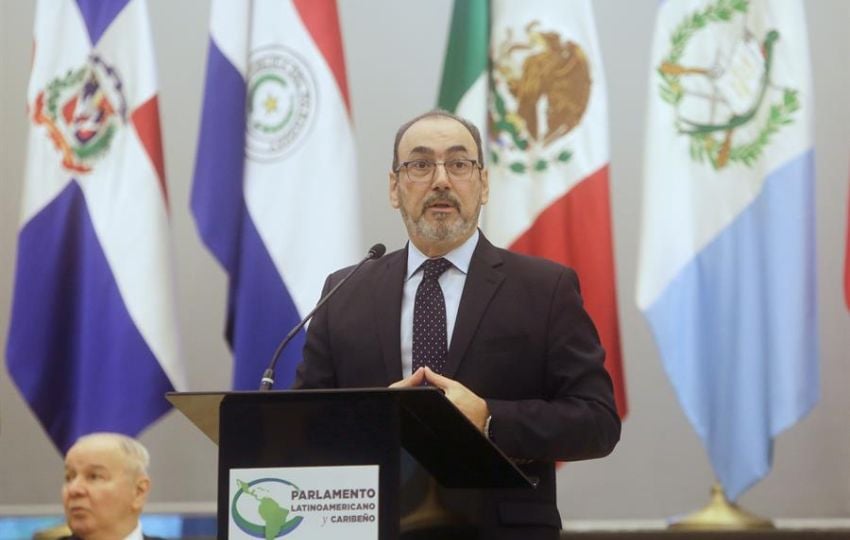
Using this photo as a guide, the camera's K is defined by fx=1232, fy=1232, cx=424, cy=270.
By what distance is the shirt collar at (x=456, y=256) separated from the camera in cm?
274

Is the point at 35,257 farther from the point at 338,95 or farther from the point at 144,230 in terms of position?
the point at 338,95

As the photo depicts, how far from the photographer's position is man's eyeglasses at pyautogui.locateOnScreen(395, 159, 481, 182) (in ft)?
8.90

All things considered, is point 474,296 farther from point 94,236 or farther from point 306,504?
point 94,236

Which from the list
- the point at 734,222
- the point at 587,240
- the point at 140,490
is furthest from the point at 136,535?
the point at 734,222

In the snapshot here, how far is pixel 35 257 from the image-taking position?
5.36 metres

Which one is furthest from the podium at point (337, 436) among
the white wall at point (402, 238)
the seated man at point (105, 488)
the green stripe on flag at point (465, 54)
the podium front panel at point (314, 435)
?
the white wall at point (402, 238)

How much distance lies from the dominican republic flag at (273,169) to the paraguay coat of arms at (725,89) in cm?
142

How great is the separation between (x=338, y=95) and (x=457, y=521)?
3.19 meters

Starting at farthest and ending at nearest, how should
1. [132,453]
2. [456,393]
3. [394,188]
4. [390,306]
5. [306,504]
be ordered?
[132,453], [394,188], [390,306], [456,393], [306,504]

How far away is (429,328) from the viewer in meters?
2.65

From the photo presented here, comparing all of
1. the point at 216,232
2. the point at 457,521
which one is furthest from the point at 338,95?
the point at 457,521

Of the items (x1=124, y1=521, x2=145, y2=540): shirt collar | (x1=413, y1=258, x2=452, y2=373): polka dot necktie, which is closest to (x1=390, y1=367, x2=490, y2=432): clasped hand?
(x1=413, y1=258, x2=452, y2=373): polka dot necktie

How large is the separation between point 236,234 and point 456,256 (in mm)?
2717

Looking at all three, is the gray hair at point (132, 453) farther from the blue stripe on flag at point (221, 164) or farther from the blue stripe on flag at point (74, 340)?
the blue stripe on flag at point (221, 164)
